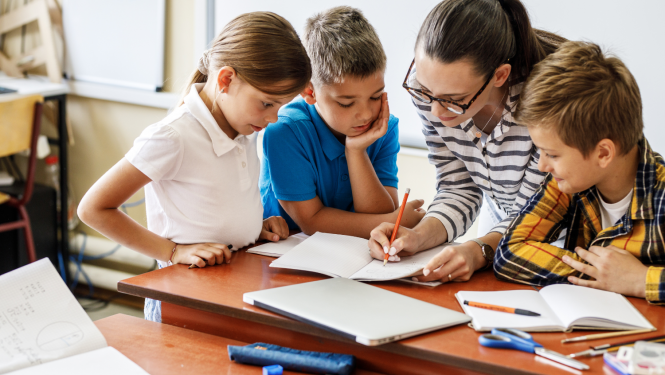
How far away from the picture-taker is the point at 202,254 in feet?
3.90

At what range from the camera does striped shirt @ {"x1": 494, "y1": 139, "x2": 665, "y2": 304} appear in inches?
41.9

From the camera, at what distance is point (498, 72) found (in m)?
1.22

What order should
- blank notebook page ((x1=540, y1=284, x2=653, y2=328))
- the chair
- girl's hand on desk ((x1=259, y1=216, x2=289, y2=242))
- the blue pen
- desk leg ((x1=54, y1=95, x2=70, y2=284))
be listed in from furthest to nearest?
desk leg ((x1=54, y1=95, x2=70, y2=284)), the chair, girl's hand on desk ((x1=259, y1=216, x2=289, y2=242)), blank notebook page ((x1=540, y1=284, x2=653, y2=328)), the blue pen

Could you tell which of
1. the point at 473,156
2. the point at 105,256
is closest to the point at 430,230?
the point at 473,156

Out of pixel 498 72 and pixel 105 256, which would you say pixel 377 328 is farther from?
pixel 105 256

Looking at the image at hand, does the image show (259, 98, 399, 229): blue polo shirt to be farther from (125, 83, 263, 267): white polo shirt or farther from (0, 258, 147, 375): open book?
(0, 258, 147, 375): open book

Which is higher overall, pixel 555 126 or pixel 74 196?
pixel 555 126

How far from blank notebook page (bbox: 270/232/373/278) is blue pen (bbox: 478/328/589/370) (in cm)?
32

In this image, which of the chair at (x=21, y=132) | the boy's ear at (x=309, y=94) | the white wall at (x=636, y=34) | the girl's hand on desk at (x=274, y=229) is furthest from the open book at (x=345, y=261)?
the chair at (x=21, y=132)

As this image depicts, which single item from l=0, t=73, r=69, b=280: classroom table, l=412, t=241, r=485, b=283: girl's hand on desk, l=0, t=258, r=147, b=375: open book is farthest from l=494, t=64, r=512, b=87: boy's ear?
l=0, t=73, r=69, b=280: classroom table

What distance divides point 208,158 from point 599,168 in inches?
30.4

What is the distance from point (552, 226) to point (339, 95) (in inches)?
21.2

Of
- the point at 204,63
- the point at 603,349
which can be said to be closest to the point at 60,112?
the point at 204,63

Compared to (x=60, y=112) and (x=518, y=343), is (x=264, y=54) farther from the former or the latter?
(x=60, y=112)
